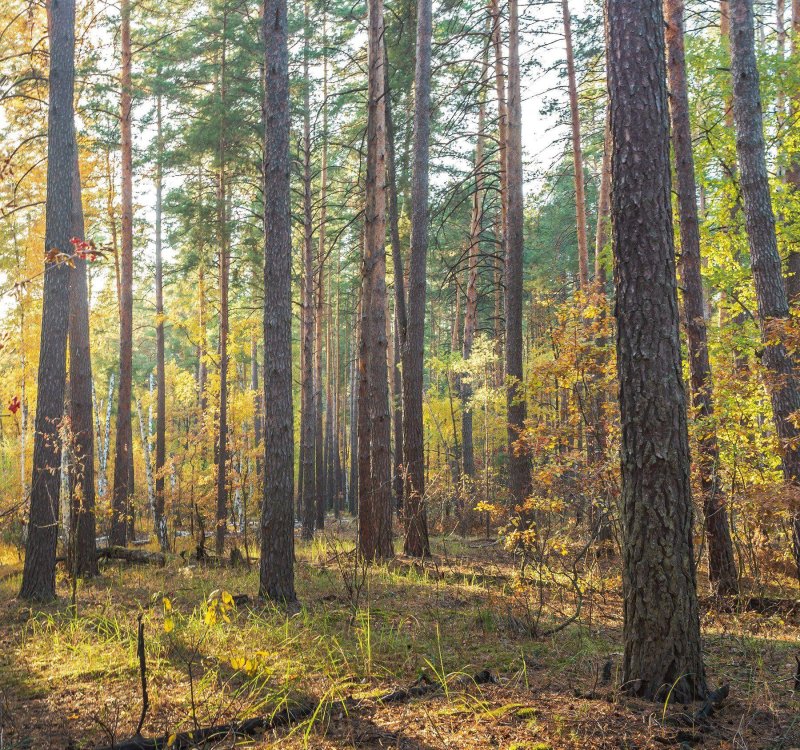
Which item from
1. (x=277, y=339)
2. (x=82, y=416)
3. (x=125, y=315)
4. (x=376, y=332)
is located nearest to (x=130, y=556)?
(x=82, y=416)

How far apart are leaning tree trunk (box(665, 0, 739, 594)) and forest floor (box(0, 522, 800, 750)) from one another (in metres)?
1.00

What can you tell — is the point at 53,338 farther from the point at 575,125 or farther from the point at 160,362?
the point at 575,125

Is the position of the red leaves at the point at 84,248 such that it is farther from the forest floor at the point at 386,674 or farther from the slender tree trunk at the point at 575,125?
the slender tree trunk at the point at 575,125

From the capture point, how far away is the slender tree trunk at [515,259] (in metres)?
10.4

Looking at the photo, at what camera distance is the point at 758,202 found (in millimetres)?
6809

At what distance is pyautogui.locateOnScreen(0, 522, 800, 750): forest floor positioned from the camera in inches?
125

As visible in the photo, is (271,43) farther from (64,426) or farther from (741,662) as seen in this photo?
(741,662)

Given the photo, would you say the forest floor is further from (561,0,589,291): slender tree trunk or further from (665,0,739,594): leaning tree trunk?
(561,0,589,291): slender tree trunk

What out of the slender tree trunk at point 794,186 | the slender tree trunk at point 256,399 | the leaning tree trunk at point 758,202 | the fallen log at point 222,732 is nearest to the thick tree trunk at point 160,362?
the slender tree trunk at point 256,399

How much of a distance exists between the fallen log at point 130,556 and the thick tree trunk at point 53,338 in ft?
9.83

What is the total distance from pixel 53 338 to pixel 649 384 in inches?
263

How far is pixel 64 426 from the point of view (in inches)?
271

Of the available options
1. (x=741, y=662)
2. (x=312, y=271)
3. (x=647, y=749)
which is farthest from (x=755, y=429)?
(x=312, y=271)

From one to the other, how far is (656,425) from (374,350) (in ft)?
20.4
